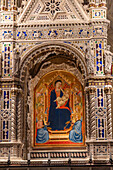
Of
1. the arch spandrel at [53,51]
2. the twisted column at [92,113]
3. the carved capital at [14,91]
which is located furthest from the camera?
the arch spandrel at [53,51]

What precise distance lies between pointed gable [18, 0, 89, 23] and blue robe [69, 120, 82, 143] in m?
4.30

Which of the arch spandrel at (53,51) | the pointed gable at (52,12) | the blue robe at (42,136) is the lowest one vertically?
the blue robe at (42,136)

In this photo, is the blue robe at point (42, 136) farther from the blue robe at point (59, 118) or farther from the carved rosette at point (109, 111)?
the carved rosette at point (109, 111)

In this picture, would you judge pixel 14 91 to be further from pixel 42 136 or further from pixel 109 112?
pixel 109 112

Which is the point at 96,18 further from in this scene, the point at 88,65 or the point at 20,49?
the point at 20,49

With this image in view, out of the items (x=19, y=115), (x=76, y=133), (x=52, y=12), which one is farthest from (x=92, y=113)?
(x=52, y=12)

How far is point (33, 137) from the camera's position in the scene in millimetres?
18547

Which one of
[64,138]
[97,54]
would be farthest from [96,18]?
[64,138]

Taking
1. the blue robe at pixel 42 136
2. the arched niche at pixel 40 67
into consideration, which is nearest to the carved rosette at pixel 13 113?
the arched niche at pixel 40 67

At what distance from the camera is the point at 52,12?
60.1 feet

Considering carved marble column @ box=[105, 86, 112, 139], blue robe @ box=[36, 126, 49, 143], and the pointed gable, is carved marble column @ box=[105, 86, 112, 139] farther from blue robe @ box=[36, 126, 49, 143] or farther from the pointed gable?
the pointed gable

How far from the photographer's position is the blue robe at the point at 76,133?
18.4 meters

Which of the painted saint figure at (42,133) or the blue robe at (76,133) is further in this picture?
the painted saint figure at (42,133)

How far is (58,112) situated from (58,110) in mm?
84
